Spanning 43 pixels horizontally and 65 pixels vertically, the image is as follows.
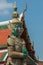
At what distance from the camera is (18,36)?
49.0 feet

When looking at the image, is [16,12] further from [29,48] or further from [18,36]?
[29,48]

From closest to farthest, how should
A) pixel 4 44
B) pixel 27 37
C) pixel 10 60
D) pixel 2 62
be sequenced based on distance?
pixel 10 60 → pixel 2 62 → pixel 4 44 → pixel 27 37

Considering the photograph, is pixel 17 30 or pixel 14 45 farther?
pixel 17 30

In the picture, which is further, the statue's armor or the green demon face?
the green demon face

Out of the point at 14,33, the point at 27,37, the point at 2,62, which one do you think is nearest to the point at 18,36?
the point at 14,33

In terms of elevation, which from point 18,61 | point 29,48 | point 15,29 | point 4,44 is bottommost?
point 29,48

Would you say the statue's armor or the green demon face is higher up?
the green demon face

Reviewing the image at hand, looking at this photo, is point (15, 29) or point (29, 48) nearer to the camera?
point (15, 29)

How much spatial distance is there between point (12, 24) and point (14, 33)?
1.28 ft

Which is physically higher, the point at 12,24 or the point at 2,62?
the point at 12,24

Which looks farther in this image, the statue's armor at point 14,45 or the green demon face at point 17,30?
the green demon face at point 17,30

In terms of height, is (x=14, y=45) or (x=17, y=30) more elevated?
(x=17, y=30)

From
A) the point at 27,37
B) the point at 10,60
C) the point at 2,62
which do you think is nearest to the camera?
the point at 10,60

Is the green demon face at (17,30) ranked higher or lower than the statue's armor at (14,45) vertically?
higher
